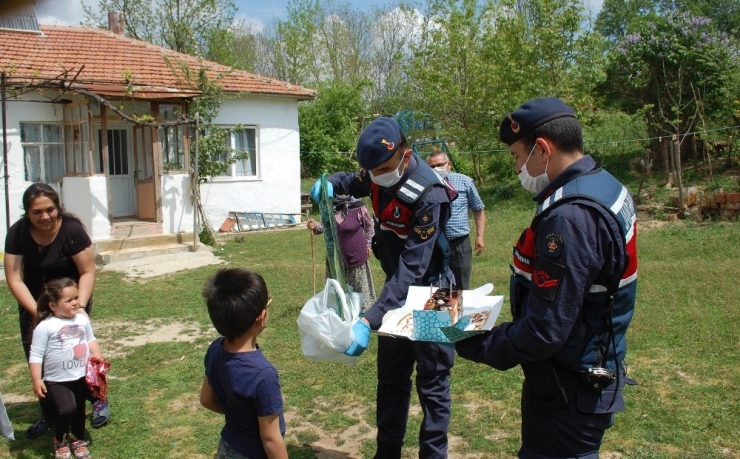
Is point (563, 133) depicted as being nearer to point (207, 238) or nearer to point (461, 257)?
point (461, 257)

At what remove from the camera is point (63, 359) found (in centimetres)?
410

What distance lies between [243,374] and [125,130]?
13.8 m

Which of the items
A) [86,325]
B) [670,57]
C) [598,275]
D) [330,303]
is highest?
[670,57]

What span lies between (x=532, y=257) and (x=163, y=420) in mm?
3372

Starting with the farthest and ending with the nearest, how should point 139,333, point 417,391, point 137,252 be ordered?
point 137,252, point 139,333, point 417,391

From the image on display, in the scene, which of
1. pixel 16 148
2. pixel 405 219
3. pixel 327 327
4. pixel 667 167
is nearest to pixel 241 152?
pixel 16 148

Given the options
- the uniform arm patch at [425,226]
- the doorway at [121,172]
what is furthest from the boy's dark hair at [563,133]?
the doorway at [121,172]

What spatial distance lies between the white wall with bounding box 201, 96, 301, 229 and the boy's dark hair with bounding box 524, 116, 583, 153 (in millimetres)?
15051

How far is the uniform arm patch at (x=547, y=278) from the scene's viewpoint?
211cm

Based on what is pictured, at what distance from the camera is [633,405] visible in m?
4.51

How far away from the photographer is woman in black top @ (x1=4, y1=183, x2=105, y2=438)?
4281mm

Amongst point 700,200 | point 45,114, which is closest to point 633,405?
point 700,200

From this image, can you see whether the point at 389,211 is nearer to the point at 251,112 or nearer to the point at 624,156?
the point at 251,112

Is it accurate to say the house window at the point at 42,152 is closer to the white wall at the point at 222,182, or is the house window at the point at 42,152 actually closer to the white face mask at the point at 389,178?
the white wall at the point at 222,182
